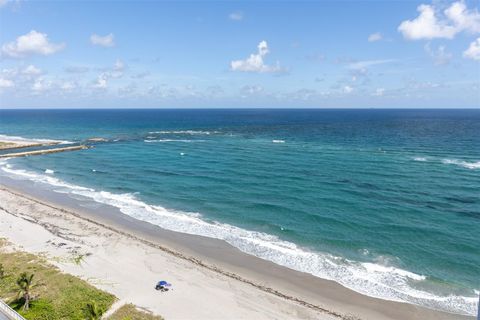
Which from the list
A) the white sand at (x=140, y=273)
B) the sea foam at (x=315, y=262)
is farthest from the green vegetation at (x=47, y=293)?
the sea foam at (x=315, y=262)

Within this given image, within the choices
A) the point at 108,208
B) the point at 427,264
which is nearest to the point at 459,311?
the point at 427,264

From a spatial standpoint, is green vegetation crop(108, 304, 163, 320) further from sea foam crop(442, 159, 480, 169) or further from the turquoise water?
sea foam crop(442, 159, 480, 169)

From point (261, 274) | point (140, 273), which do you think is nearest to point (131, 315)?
point (140, 273)

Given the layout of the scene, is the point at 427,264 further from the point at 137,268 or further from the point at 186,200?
the point at 186,200

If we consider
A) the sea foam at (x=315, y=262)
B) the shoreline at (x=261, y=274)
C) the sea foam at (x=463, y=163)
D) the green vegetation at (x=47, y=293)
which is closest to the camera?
the green vegetation at (x=47, y=293)

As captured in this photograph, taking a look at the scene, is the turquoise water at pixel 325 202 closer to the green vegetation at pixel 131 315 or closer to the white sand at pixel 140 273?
the white sand at pixel 140 273

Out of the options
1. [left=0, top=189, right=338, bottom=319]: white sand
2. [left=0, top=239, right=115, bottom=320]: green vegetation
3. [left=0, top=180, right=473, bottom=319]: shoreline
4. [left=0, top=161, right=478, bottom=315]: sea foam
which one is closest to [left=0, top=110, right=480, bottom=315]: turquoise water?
[left=0, top=161, right=478, bottom=315]: sea foam
